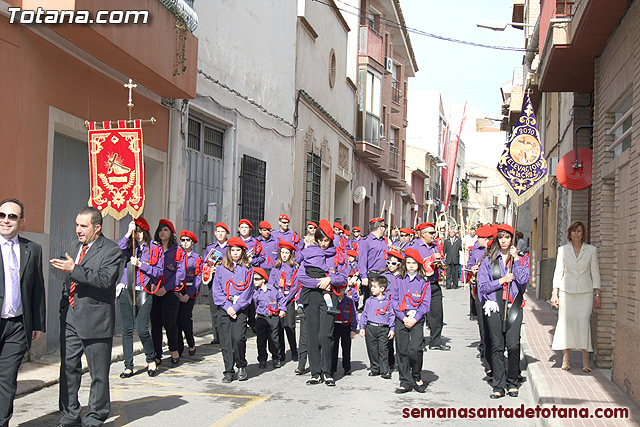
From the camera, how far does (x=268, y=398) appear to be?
818 centimetres

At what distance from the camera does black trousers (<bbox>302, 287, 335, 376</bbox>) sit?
9.08m

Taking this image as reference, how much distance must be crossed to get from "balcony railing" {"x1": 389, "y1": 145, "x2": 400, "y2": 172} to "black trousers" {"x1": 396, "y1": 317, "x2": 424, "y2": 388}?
Result: 1231 inches

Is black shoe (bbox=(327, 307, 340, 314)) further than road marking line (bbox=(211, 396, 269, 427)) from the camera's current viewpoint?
Yes

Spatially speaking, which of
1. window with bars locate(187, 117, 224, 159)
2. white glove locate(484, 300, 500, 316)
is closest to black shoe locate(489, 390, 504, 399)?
white glove locate(484, 300, 500, 316)

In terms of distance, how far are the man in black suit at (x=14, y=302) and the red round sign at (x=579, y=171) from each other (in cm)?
1025

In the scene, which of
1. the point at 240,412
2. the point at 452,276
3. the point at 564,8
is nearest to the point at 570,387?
the point at 240,412

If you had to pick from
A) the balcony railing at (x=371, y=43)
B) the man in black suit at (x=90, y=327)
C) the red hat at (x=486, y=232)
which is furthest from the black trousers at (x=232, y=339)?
the balcony railing at (x=371, y=43)

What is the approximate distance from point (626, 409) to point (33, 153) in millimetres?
7663

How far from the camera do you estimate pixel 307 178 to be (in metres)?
25.0

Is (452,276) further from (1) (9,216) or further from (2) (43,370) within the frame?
(1) (9,216)

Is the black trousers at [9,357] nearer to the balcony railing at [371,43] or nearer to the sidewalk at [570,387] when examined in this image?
the sidewalk at [570,387]

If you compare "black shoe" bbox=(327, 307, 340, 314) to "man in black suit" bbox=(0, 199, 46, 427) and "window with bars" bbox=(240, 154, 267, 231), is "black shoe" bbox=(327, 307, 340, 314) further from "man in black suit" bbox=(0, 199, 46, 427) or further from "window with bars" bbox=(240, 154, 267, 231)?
"window with bars" bbox=(240, 154, 267, 231)

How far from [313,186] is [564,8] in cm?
1369

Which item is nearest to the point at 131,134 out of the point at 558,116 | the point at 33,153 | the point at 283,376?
the point at 33,153
